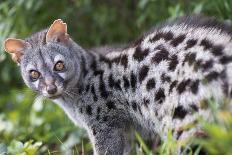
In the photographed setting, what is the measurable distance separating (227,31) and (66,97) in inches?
86.6

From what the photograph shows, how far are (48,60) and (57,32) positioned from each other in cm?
42

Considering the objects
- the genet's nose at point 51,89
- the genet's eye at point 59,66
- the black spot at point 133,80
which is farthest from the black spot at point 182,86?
the genet's eye at point 59,66

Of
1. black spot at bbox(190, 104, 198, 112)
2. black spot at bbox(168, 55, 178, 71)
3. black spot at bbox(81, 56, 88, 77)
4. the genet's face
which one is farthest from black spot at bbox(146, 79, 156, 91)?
black spot at bbox(81, 56, 88, 77)

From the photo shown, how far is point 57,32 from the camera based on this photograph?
7285mm

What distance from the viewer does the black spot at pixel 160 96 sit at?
242 inches

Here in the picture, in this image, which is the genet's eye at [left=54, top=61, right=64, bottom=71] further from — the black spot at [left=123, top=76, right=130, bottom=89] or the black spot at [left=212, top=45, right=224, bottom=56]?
the black spot at [left=212, top=45, right=224, bottom=56]

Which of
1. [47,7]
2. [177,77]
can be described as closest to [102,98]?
[177,77]

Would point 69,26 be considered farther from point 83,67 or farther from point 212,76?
point 212,76

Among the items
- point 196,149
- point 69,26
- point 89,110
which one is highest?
point 69,26

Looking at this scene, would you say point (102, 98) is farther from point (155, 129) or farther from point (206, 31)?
point (206, 31)

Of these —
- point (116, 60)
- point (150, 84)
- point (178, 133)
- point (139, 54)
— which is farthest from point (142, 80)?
point (178, 133)

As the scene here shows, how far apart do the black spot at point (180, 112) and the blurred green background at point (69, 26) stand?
8.88 ft

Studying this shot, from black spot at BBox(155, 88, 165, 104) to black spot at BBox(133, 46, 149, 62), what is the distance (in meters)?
0.57

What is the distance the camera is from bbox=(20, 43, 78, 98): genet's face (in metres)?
6.90
